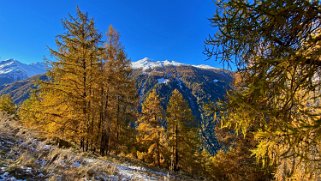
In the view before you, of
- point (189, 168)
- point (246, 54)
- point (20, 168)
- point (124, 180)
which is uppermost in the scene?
point (246, 54)

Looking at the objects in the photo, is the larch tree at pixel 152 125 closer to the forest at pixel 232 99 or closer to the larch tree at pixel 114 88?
the forest at pixel 232 99

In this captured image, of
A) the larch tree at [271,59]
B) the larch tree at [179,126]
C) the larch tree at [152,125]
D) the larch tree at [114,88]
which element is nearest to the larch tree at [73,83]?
the larch tree at [114,88]

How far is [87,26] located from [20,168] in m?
11.3

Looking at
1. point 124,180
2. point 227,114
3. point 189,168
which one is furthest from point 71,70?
point 189,168

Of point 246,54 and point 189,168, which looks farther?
point 189,168

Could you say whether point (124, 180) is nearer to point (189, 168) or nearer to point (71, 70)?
point (71, 70)

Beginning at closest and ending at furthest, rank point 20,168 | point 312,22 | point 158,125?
point 312,22 → point 20,168 → point 158,125

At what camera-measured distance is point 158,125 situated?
24703 millimetres

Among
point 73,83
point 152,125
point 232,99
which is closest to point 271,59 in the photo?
point 232,99

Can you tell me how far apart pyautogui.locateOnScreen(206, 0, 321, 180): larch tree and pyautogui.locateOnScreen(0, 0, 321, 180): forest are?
0.02 meters

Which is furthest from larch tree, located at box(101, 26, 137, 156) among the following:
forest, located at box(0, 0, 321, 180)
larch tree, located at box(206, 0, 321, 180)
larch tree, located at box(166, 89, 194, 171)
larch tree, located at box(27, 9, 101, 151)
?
larch tree, located at box(206, 0, 321, 180)

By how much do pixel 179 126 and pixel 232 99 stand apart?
70.2ft

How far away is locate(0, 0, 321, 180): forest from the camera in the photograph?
411 centimetres

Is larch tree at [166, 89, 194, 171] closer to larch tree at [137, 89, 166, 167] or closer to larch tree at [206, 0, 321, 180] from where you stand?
larch tree at [137, 89, 166, 167]
